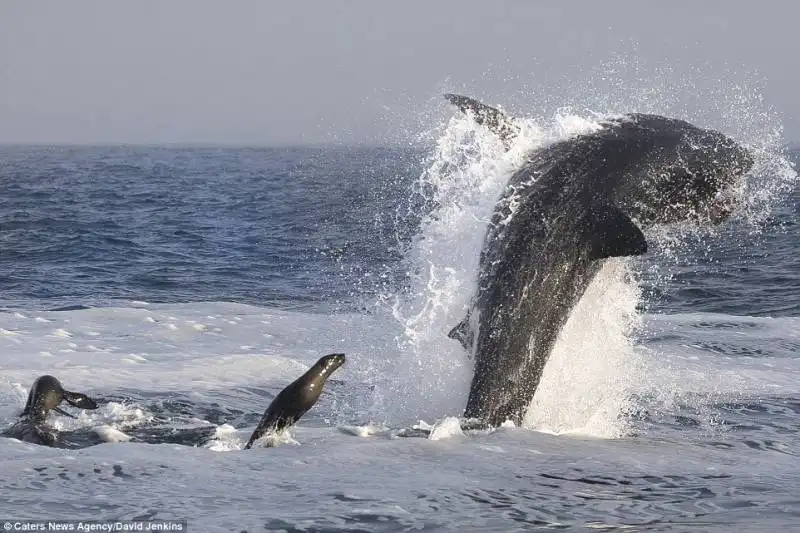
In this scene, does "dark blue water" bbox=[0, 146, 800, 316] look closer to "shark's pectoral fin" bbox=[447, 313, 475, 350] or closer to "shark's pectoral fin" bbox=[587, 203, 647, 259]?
"shark's pectoral fin" bbox=[447, 313, 475, 350]

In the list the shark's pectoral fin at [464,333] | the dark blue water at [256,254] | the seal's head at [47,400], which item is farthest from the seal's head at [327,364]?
the dark blue water at [256,254]

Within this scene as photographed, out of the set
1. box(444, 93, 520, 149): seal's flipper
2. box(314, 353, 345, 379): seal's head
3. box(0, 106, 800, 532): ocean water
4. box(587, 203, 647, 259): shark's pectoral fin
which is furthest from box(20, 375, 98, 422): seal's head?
box(587, 203, 647, 259): shark's pectoral fin

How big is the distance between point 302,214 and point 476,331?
30129mm

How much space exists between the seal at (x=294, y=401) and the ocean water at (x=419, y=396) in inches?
9.1

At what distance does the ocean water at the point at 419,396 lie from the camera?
6812 millimetres

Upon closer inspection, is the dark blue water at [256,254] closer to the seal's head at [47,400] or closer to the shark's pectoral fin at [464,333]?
the shark's pectoral fin at [464,333]

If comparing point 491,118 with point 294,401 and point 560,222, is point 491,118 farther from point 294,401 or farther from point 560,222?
point 294,401

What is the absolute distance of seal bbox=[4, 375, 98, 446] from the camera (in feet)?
29.4

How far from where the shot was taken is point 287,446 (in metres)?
8.50

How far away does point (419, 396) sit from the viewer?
11.0 m

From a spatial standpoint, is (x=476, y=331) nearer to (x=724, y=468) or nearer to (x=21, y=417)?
(x=724, y=468)

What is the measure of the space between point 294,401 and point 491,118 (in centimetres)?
355

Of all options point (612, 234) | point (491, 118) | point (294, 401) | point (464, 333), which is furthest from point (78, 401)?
point (612, 234)

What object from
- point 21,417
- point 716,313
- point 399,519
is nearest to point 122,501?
point 399,519
